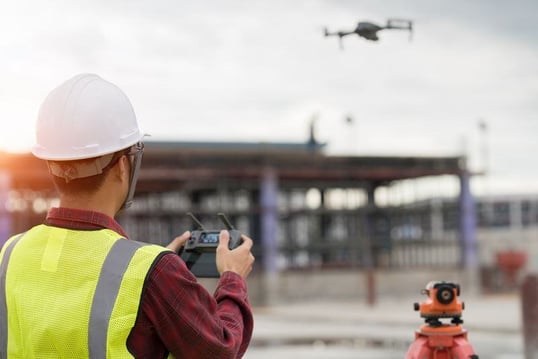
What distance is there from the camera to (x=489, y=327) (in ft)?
58.3

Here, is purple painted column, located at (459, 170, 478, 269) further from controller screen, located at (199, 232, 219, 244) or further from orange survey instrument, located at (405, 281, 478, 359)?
controller screen, located at (199, 232, 219, 244)

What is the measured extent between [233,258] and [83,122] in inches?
20.4

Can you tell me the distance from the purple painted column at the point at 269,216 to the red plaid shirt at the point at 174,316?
24.2 m

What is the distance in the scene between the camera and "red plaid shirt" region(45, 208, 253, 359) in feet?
7.24

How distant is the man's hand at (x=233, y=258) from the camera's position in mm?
2508

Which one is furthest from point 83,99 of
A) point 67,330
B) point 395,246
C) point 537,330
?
point 395,246

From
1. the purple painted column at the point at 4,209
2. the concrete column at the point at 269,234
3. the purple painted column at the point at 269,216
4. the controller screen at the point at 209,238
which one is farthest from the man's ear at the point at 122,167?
the purple painted column at the point at 269,216

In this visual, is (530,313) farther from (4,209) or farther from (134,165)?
(4,209)

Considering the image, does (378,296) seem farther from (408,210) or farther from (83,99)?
(83,99)

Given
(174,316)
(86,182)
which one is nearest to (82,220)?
(86,182)

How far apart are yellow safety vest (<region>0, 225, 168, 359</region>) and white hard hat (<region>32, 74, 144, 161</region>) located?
0.19 m

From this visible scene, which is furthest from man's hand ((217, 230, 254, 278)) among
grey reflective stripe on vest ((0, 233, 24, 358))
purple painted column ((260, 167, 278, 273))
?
purple painted column ((260, 167, 278, 273))

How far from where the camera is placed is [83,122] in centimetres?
235

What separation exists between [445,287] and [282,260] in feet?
80.4
